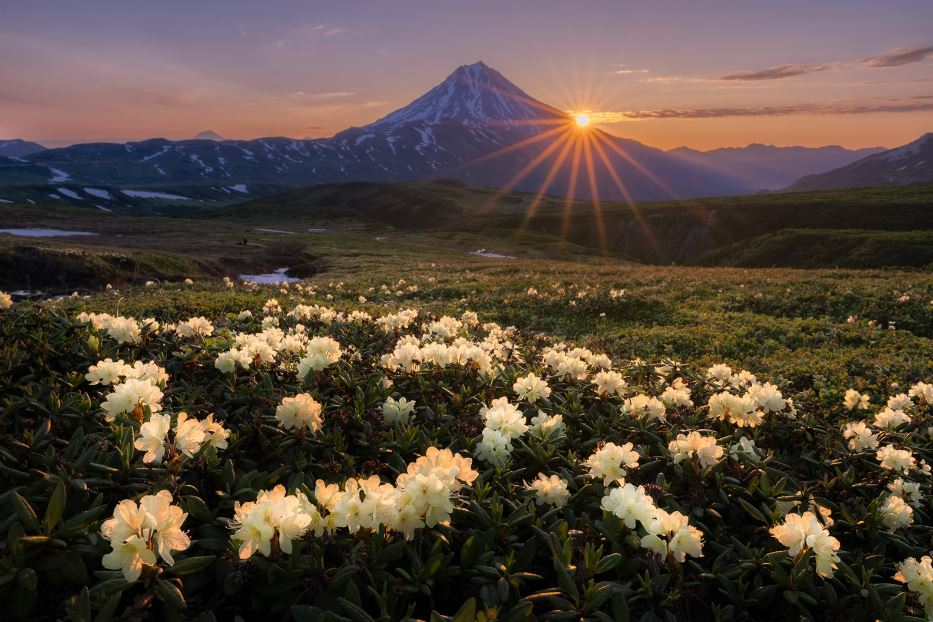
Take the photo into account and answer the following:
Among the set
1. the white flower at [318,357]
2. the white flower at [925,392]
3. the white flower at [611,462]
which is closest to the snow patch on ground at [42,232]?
the white flower at [318,357]

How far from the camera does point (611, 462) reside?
3887 mm

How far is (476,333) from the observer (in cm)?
1087

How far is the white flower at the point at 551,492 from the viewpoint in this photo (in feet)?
12.1

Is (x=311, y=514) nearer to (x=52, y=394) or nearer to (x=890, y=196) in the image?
(x=52, y=394)

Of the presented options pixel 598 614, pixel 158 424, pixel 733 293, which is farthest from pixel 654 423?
pixel 733 293

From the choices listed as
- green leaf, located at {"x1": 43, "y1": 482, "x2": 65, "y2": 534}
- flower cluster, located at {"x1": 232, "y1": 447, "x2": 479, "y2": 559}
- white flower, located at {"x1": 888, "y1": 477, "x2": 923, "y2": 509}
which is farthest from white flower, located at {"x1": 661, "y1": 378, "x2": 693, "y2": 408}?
green leaf, located at {"x1": 43, "y1": 482, "x2": 65, "y2": 534}

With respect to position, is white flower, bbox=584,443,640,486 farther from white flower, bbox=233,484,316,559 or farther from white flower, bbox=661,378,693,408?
white flower, bbox=233,484,316,559

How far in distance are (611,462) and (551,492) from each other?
0.55 meters

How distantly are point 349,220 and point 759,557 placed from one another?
14127 centimetres

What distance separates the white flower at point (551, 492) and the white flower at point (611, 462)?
34 cm

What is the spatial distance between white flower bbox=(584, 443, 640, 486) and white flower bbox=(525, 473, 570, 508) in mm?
339

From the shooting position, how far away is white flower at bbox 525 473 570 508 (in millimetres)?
3697

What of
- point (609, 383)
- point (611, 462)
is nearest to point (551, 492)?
point (611, 462)

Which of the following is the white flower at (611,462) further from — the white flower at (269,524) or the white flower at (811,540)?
the white flower at (269,524)
